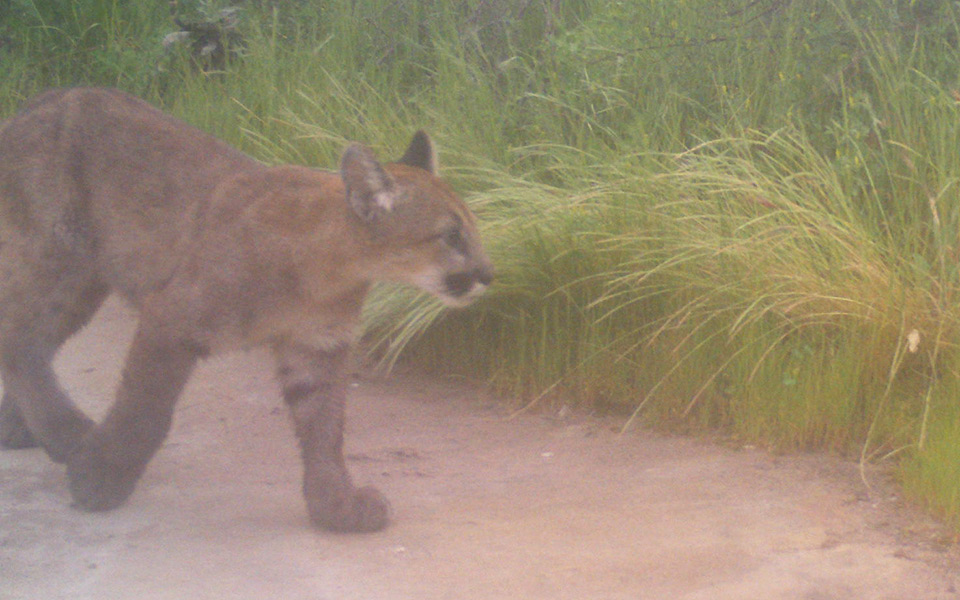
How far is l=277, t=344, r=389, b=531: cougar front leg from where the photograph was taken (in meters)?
4.42

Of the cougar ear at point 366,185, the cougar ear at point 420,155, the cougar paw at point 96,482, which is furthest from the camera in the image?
the cougar ear at point 420,155

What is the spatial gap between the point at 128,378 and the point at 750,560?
233 centimetres

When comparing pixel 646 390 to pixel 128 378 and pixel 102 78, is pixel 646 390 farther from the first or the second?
pixel 102 78

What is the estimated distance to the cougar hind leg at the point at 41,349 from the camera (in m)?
4.89

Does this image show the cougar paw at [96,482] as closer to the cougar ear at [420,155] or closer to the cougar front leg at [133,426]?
the cougar front leg at [133,426]

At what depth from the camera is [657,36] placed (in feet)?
22.6

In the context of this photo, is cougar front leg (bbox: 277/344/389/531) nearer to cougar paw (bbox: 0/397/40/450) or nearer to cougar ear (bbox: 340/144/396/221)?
cougar ear (bbox: 340/144/396/221)

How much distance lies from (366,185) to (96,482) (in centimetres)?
153

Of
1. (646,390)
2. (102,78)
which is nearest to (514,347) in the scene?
(646,390)

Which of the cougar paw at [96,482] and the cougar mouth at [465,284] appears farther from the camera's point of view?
the cougar paw at [96,482]

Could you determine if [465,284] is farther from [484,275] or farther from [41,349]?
[41,349]

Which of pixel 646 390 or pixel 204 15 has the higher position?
pixel 204 15

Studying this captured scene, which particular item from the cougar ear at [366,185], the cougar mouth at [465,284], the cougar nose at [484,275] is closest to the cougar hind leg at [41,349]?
the cougar ear at [366,185]

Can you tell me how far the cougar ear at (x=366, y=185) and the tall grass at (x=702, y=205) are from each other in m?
1.34
